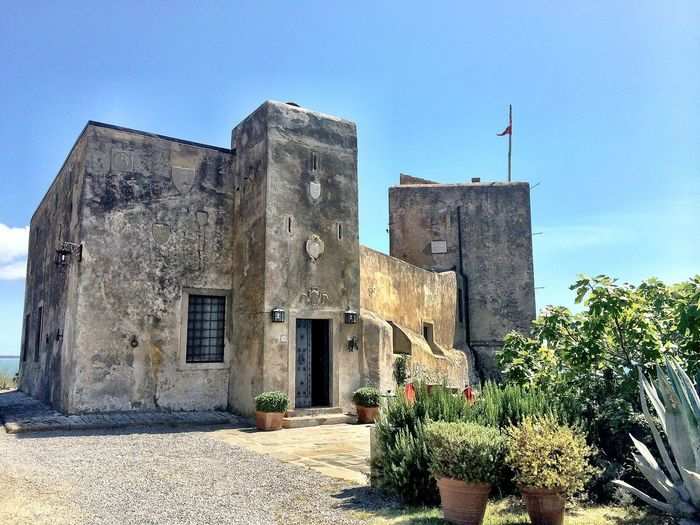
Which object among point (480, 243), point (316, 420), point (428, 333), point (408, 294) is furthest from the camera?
point (480, 243)

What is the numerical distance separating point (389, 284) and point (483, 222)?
28.9ft

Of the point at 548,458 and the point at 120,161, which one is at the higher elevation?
the point at 120,161

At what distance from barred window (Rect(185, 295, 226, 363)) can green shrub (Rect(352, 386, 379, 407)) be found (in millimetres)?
3347

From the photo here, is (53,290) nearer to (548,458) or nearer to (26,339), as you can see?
(26,339)

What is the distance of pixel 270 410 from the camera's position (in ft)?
36.3

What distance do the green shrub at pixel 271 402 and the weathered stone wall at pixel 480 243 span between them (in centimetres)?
1382

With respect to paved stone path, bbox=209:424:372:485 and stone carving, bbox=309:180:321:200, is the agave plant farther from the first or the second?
stone carving, bbox=309:180:321:200

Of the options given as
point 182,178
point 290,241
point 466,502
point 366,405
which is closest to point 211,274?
point 290,241

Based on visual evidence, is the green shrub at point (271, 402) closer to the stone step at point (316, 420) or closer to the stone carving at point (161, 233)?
the stone step at point (316, 420)

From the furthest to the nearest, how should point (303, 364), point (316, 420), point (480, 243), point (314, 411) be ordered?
1. point (480, 243)
2. point (303, 364)
3. point (314, 411)
4. point (316, 420)

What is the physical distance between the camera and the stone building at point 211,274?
11938 mm

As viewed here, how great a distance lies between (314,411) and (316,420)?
1.22 ft

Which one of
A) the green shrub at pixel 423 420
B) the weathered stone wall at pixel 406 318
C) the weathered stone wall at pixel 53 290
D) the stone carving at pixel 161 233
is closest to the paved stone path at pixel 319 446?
the green shrub at pixel 423 420

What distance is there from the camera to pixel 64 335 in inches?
489
